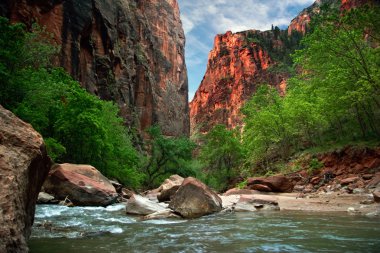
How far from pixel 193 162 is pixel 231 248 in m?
37.0

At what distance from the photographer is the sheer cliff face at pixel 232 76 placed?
417 ft

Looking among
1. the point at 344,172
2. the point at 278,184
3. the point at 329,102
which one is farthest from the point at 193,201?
the point at 329,102

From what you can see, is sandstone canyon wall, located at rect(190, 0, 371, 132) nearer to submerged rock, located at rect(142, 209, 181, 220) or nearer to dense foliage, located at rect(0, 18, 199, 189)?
dense foliage, located at rect(0, 18, 199, 189)

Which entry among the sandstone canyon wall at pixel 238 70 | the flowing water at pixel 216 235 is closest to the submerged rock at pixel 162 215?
the flowing water at pixel 216 235

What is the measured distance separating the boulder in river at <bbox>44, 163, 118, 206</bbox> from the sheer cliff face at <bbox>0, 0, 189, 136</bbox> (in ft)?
Result: 80.1

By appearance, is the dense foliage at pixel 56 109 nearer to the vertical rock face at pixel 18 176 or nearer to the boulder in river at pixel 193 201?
the boulder in river at pixel 193 201

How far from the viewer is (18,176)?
488cm

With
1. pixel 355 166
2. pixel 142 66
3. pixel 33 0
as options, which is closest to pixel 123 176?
pixel 355 166

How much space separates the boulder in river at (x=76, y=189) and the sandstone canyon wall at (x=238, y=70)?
10311cm

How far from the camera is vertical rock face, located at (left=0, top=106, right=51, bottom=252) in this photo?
439cm

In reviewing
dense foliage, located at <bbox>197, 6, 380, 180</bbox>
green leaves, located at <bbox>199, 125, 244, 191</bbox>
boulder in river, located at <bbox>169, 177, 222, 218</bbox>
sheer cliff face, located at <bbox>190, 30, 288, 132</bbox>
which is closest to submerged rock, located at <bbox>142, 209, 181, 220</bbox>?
boulder in river, located at <bbox>169, 177, 222, 218</bbox>

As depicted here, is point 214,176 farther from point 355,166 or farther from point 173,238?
point 173,238

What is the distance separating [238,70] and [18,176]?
13305 centimetres

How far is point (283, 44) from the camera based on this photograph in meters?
128
